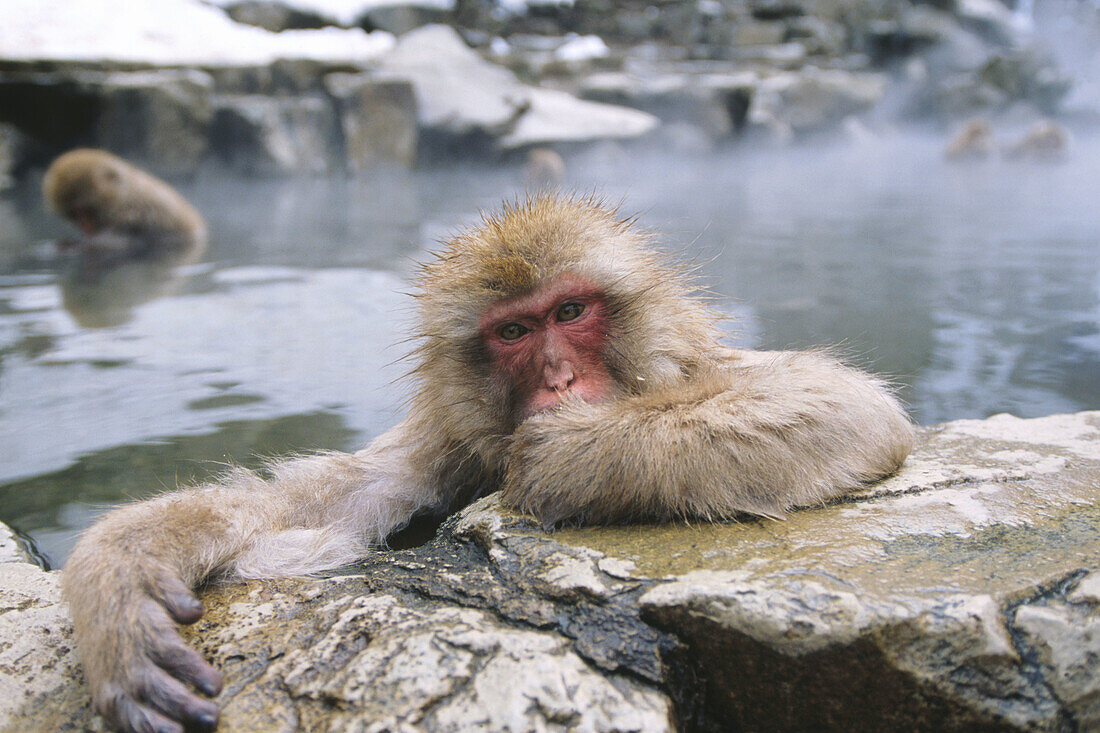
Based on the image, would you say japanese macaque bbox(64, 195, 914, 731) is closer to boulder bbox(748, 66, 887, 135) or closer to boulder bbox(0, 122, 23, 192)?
boulder bbox(0, 122, 23, 192)

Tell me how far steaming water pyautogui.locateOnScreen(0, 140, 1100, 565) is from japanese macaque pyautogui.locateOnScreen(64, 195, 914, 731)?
15.0 inches

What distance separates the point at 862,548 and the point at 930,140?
26.7 metres

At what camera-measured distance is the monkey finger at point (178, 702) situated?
154cm

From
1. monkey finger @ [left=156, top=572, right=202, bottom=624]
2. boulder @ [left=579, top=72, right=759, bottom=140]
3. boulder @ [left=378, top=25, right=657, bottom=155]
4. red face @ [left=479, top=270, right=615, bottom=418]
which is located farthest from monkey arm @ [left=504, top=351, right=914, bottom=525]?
boulder @ [left=579, top=72, right=759, bottom=140]

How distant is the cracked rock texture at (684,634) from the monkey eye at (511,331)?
Answer: 57cm

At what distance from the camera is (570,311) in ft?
7.66

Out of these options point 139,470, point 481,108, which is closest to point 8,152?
point 481,108

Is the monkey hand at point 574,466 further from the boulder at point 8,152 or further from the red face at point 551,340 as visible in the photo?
the boulder at point 8,152

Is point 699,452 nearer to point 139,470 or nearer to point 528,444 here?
point 528,444

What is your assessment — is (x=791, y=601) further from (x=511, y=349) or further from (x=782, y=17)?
(x=782, y=17)

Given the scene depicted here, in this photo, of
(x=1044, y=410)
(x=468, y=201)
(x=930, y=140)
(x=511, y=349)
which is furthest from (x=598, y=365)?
(x=930, y=140)

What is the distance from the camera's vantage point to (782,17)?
26703 millimetres

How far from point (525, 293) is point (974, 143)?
1776cm

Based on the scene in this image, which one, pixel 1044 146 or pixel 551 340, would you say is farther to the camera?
pixel 1044 146
